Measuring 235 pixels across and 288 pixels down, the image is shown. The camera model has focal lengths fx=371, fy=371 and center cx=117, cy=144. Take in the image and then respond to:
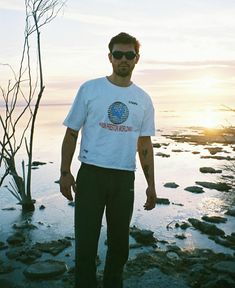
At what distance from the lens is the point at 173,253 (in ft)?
25.5

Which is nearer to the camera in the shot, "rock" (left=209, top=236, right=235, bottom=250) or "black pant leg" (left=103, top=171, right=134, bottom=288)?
"black pant leg" (left=103, top=171, right=134, bottom=288)

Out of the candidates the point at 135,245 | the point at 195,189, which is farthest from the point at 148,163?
the point at 195,189

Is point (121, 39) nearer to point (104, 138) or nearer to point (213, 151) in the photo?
point (104, 138)

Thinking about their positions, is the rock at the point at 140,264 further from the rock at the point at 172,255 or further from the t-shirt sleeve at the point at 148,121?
the t-shirt sleeve at the point at 148,121

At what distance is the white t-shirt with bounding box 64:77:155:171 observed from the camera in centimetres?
391

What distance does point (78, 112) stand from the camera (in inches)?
154

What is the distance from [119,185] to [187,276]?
3286 millimetres

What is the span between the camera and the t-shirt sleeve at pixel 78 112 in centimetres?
391

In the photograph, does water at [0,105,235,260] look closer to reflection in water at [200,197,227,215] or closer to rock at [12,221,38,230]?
reflection in water at [200,197,227,215]

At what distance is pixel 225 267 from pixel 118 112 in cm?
421

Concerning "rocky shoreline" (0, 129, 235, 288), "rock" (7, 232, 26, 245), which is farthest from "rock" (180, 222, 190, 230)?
"rock" (7, 232, 26, 245)

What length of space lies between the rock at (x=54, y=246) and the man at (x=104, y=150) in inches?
153

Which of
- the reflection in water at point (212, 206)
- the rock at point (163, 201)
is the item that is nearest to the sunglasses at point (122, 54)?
the reflection in water at point (212, 206)

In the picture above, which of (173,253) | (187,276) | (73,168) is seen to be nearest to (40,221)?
(173,253)
